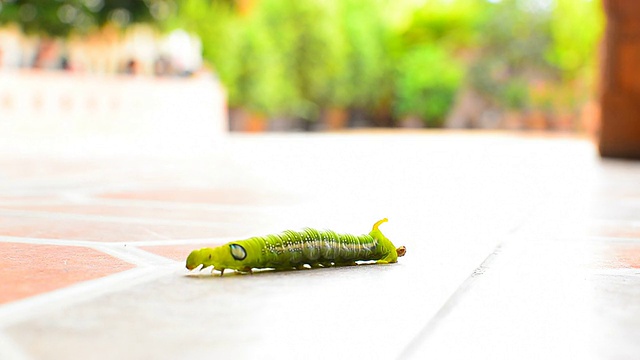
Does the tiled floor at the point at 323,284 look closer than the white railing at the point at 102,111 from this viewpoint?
Yes

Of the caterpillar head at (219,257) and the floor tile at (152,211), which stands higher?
the caterpillar head at (219,257)

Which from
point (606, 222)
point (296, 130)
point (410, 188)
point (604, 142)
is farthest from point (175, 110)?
point (296, 130)

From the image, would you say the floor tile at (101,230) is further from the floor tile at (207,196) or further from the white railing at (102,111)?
the white railing at (102,111)

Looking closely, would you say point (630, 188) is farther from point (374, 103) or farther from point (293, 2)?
point (374, 103)

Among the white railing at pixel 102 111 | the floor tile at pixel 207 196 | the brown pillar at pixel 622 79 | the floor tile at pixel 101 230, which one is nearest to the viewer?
the floor tile at pixel 101 230

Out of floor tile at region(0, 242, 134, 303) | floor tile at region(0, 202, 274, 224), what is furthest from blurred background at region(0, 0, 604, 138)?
floor tile at region(0, 242, 134, 303)

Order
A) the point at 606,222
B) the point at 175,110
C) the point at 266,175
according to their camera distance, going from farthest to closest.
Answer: the point at 175,110 < the point at 266,175 < the point at 606,222

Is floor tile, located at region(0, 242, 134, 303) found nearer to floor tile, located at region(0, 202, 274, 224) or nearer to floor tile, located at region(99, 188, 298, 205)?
floor tile, located at region(0, 202, 274, 224)

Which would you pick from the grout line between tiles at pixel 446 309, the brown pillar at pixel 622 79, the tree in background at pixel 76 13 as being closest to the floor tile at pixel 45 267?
the grout line between tiles at pixel 446 309
